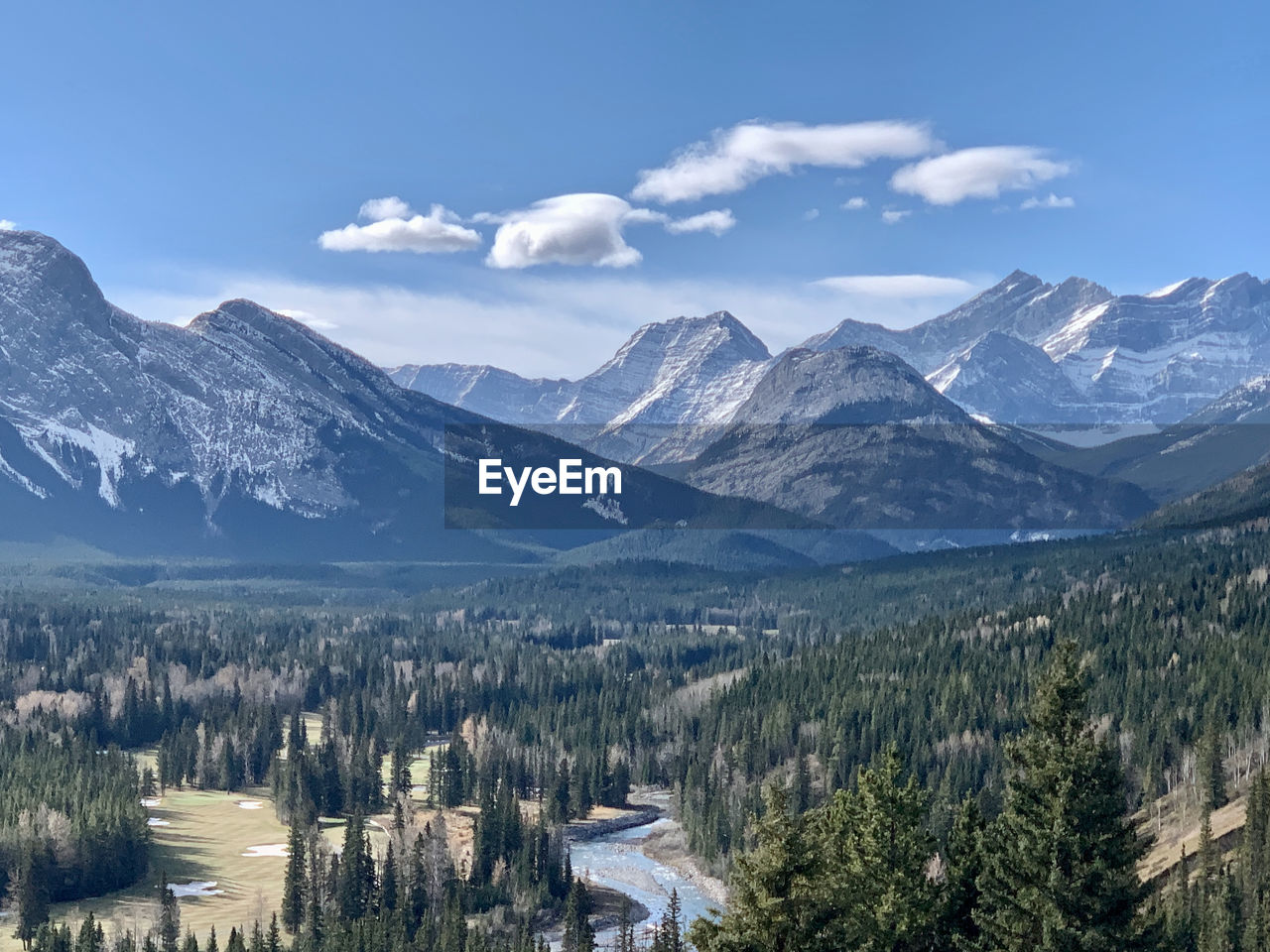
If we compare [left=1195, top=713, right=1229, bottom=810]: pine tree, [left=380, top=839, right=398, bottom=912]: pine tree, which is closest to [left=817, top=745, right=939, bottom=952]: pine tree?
[left=380, top=839, right=398, bottom=912]: pine tree

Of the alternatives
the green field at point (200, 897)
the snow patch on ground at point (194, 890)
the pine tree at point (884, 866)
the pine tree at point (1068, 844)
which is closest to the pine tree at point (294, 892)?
the green field at point (200, 897)

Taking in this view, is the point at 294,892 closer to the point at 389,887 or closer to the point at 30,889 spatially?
the point at 389,887

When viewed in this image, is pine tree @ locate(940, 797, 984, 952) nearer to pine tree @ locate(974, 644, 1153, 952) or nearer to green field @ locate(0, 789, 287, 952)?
pine tree @ locate(974, 644, 1153, 952)

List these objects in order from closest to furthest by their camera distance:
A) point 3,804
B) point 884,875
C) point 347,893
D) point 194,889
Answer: point 884,875
point 347,893
point 194,889
point 3,804

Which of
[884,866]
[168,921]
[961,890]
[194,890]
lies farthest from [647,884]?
[884,866]

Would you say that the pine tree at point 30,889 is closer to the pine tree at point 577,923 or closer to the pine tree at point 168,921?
the pine tree at point 168,921

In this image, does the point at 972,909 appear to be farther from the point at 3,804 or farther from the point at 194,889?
the point at 3,804

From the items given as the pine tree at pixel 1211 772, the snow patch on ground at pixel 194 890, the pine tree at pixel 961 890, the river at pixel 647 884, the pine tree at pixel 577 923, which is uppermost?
the pine tree at pixel 961 890

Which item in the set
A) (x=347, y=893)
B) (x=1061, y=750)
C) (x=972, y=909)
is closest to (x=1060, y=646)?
(x=1061, y=750)
